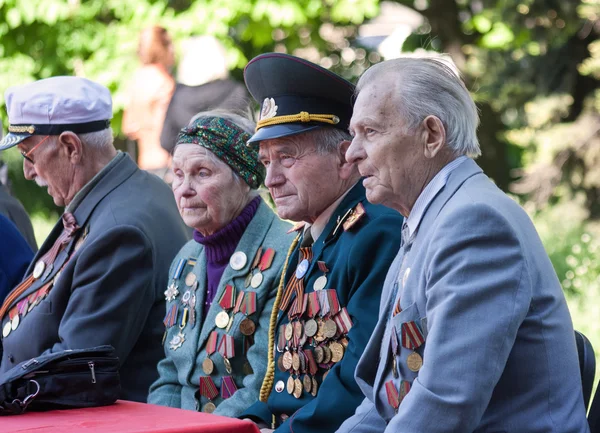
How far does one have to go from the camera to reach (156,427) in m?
2.79

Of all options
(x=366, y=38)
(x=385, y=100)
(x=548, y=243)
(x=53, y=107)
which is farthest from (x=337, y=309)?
(x=366, y=38)

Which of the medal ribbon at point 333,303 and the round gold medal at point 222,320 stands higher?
the medal ribbon at point 333,303

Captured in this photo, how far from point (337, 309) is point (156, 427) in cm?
84

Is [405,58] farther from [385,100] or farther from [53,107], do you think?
[53,107]

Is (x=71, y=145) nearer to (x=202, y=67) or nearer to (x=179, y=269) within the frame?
(x=179, y=269)

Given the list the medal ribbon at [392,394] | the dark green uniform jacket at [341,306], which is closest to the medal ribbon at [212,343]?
the dark green uniform jacket at [341,306]

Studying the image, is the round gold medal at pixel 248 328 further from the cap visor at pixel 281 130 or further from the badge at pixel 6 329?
the badge at pixel 6 329

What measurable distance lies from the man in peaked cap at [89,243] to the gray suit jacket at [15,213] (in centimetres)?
115

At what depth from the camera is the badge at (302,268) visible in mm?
3611

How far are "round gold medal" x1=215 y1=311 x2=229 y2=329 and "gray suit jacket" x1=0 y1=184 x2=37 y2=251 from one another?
89.4 inches

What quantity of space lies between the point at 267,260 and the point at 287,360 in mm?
588

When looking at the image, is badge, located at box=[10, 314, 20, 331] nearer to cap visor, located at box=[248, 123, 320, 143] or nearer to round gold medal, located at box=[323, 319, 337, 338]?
cap visor, located at box=[248, 123, 320, 143]

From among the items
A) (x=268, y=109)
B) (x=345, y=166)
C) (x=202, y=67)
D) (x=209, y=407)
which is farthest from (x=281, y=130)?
(x=202, y=67)

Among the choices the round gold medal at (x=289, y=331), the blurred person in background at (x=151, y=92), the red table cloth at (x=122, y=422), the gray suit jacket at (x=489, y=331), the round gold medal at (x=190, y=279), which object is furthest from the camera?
the blurred person in background at (x=151, y=92)
